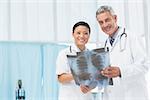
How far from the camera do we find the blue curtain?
2158mm

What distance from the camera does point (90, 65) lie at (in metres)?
1.62

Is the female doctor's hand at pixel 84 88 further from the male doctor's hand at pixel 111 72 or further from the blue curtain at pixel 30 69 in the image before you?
the blue curtain at pixel 30 69

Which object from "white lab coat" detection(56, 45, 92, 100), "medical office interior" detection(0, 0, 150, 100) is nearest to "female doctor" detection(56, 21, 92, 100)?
"white lab coat" detection(56, 45, 92, 100)

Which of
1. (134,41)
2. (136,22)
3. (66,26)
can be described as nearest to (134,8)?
(136,22)

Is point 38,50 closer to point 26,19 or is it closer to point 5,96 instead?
point 26,19

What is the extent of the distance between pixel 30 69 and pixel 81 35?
2.14ft

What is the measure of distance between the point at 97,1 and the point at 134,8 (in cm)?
34

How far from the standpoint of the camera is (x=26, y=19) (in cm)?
226

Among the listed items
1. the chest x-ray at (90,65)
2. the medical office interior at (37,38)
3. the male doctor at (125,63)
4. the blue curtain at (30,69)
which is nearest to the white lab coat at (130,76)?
the male doctor at (125,63)

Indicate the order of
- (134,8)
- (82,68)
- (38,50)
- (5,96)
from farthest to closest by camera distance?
(134,8)
(38,50)
(5,96)
(82,68)

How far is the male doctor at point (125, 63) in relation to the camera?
1.68m

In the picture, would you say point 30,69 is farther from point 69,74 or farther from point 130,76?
point 130,76

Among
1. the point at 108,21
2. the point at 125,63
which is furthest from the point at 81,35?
the point at 125,63

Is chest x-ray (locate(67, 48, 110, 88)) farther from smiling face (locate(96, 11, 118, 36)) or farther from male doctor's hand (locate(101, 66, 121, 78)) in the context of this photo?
smiling face (locate(96, 11, 118, 36))
